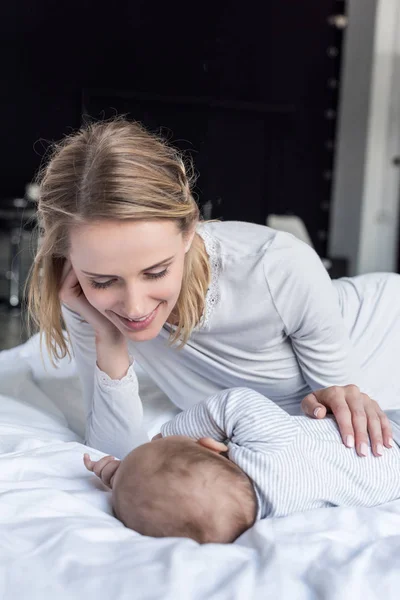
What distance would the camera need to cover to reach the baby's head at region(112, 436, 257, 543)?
1250 millimetres

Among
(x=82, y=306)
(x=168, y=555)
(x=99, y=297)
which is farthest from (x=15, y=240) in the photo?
(x=168, y=555)

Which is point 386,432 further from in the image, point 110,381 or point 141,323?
point 110,381

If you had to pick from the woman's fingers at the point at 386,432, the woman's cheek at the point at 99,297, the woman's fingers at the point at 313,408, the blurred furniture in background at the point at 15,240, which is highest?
the woman's cheek at the point at 99,297

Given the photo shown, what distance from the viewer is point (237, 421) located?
1.46 m

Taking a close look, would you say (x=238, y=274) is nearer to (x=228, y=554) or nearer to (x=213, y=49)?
(x=228, y=554)

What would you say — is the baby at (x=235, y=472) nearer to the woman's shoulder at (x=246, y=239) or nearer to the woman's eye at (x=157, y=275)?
the woman's eye at (x=157, y=275)

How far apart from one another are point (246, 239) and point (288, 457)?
2.34 ft

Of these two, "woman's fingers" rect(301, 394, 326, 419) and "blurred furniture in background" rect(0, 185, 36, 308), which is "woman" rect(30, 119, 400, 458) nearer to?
"woman's fingers" rect(301, 394, 326, 419)

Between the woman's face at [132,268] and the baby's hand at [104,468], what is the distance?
27 cm

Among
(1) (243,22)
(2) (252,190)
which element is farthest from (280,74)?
(2) (252,190)

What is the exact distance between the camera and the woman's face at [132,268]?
4.96 ft

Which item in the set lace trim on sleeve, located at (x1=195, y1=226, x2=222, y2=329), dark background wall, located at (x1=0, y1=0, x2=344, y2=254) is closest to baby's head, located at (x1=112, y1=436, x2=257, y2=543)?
lace trim on sleeve, located at (x1=195, y1=226, x2=222, y2=329)

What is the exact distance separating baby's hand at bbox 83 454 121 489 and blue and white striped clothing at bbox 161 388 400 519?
13cm

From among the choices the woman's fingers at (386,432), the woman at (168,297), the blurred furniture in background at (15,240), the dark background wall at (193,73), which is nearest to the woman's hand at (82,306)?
the woman at (168,297)
